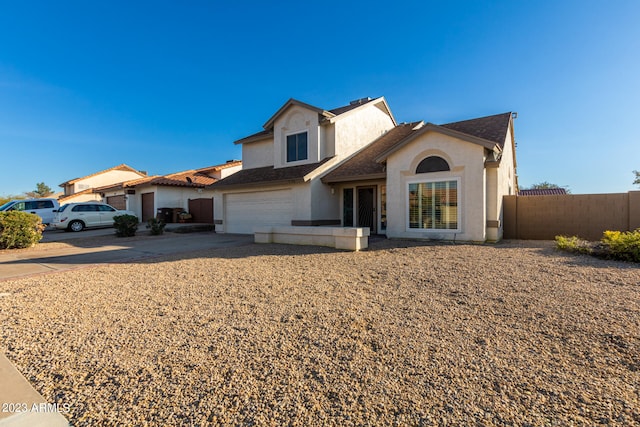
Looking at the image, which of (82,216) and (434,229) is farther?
(82,216)

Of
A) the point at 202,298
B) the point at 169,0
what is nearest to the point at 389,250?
the point at 202,298

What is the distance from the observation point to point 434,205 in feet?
36.2

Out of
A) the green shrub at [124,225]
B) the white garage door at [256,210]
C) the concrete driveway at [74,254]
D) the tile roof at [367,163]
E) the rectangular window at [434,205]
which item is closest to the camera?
the concrete driveway at [74,254]

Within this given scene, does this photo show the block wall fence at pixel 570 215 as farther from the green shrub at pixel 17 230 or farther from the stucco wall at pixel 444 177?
the green shrub at pixel 17 230

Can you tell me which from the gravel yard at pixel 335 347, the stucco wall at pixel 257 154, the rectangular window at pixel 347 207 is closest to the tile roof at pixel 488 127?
the rectangular window at pixel 347 207

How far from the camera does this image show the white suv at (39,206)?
17109 mm

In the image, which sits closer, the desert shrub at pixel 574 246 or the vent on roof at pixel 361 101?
the desert shrub at pixel 574 246

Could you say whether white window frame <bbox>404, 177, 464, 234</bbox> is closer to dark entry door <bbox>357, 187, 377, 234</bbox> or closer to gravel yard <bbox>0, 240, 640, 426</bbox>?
dark entry door <bbox>357, 187, 377, 234</bbox>

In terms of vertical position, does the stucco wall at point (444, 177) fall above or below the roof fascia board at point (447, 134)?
below

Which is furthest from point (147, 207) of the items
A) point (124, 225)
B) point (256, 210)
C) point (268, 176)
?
point (268, 176)

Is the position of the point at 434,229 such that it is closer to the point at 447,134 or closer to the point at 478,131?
the point at 447,134

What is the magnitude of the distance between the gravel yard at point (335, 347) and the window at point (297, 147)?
33.4 feet

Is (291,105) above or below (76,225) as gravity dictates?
above

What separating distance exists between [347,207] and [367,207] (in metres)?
1.05
